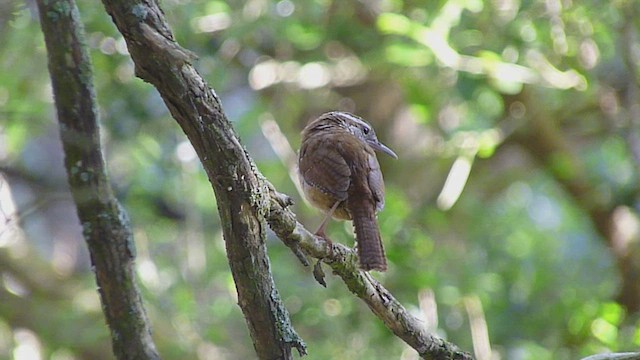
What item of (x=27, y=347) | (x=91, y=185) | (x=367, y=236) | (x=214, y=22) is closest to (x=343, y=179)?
(x=367, y=236)

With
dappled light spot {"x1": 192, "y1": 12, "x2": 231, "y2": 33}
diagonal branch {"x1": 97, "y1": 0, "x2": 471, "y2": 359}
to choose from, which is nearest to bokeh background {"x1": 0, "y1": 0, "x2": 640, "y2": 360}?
dappled light spot {"x1": 192, "y1": 12, "x2": 231, "y2": 33}

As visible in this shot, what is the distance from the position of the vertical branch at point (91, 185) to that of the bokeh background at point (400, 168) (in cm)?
202

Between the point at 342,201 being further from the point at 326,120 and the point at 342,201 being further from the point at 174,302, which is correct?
the point at 174,302

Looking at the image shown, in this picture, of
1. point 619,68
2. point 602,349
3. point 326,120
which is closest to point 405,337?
point 326,120

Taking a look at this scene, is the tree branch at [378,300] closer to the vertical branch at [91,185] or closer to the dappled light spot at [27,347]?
the vertical branch at [91,185]

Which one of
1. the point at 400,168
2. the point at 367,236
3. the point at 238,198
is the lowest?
the point at 238,198

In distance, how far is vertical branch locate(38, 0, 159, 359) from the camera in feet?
9.40

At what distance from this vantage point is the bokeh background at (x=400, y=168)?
5441 mm

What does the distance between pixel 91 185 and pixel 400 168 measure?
433 centimetres

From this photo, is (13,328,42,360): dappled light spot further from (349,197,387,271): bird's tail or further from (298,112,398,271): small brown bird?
(349,197,387,271): bird's tail

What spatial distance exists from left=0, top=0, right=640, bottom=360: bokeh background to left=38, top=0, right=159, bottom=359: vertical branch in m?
2.02

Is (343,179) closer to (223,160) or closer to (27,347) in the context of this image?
(223,160)

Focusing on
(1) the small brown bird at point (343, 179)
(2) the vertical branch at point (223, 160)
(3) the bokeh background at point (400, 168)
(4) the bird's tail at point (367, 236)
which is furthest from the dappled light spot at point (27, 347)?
(2) the vertical branch at point (223, 160)

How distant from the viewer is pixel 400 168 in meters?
7.14
